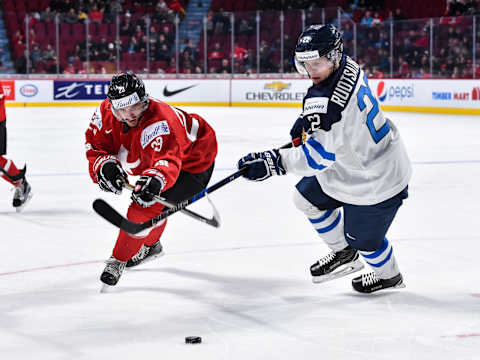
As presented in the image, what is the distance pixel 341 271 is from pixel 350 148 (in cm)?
64

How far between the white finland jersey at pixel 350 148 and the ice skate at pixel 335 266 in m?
0.37

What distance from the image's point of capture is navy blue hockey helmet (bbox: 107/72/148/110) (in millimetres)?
3061

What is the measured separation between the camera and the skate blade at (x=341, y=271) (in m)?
3.35

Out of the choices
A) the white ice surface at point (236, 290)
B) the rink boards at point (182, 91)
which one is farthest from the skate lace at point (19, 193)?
the rink boards at point (182, 91)

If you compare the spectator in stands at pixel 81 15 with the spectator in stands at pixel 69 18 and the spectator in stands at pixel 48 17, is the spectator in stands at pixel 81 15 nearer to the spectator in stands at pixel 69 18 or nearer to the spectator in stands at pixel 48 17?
the spectator in stands at pixel 69 18

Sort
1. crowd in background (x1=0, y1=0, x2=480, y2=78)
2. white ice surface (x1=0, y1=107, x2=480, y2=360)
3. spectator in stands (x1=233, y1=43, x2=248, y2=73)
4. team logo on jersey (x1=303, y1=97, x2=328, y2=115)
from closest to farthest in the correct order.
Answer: white ice surface (x1=0, y1=107, x2=480, y2=360), team logo on jersey (x1=303, y1=97, x2=328, y2=115), crowd in background (x1=0, y1=0, x2=480, y2=78), spectator in stands (x1=233, y1=43, x2=248, y2=73)

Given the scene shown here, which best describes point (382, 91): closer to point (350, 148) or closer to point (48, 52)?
point (48, 52)

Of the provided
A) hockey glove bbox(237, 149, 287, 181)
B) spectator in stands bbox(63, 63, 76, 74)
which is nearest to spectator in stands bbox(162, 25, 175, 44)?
spectator in stands bbox(63, 63, 76, 74)

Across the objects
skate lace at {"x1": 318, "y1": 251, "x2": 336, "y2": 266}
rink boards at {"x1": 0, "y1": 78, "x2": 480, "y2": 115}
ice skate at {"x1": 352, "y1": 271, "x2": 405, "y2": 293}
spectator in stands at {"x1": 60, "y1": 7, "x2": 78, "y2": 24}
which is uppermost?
spectator in stands at {"x1": 60, "y1": 7, "x2": 78, "y2": 24}

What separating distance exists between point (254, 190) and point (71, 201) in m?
1.30

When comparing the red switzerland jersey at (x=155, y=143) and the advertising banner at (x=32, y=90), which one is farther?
the advertising banner at (x=32, y=90)

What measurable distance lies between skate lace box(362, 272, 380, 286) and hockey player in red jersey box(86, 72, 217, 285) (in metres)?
0.82

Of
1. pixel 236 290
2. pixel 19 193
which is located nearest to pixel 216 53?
pixel 19 193

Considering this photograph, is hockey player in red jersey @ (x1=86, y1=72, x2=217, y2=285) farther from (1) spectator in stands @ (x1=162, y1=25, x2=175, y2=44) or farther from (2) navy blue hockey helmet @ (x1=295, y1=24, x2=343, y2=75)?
(1) spectator in stands @ (x1=162, y1=25, x2=175, y2=44)
